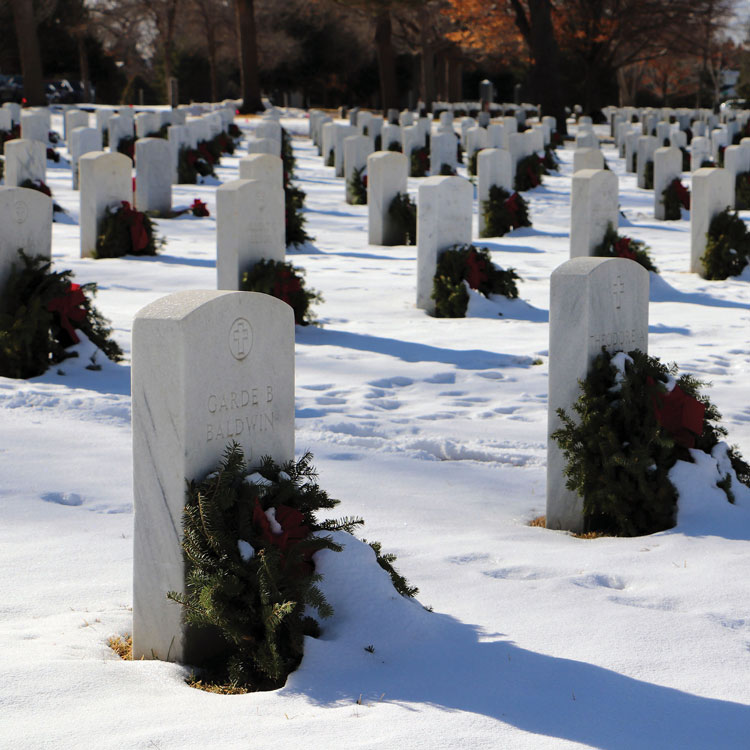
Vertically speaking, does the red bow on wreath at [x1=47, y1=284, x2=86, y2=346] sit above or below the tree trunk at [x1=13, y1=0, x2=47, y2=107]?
below

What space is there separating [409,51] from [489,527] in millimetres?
52405

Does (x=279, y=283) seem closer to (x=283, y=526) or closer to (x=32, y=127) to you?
(x=283, y=526)

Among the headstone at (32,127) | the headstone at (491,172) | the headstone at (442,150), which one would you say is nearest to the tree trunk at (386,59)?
the headstone at (442,150)

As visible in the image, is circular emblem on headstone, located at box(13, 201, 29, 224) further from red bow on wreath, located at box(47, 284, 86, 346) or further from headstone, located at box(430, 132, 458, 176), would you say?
headstone, located at box(430, 132, 458, 176)

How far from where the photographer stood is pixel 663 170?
15992 millimetres

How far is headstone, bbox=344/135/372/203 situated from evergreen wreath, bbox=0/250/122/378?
35.3ft

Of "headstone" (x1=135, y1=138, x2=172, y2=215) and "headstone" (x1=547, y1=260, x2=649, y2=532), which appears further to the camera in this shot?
"headstone" (x1=135, y1=138, x2=172, y2=215)

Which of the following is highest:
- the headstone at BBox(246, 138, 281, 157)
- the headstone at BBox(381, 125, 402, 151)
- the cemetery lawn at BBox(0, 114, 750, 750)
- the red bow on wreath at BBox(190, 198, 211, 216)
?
the headstone at BBox(381, 125, 402, 151)

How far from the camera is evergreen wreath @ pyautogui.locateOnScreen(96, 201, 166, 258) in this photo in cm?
1196

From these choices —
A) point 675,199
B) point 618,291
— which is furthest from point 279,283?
point 675,199

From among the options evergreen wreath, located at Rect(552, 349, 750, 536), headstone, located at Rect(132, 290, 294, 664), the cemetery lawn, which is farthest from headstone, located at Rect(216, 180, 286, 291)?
headstone, located at Rect(132, 290, 294, 664)

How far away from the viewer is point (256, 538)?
337 cm

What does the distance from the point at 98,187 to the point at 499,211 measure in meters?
5.44

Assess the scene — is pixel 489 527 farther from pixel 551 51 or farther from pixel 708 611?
pixel 551 51
